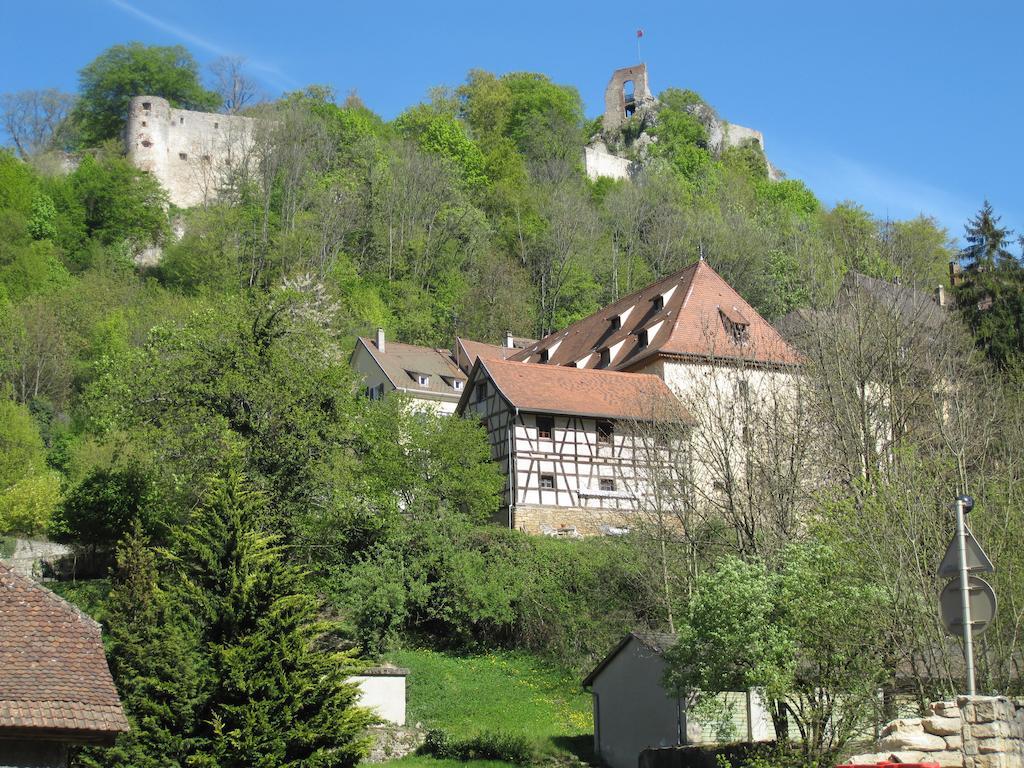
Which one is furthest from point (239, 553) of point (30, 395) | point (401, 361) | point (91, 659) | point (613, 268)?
point (613, 268)

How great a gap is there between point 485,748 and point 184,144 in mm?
59941

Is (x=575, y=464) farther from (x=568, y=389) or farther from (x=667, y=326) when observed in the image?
(x=667, y=326)

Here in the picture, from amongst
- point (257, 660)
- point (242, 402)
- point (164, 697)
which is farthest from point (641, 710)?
point (242, 402)

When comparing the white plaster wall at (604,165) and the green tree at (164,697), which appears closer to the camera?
the green tree at (164,697)

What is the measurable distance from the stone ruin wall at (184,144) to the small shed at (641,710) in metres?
56.1

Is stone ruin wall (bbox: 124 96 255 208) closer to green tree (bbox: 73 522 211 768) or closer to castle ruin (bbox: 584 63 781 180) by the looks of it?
castle ruin (bbox: 584 63 781 180)

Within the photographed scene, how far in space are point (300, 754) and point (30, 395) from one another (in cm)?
3911

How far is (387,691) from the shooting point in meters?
25.2

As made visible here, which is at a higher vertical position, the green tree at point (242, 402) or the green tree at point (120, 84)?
the green tree at point (120, 84)

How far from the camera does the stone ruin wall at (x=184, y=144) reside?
74.7 meters

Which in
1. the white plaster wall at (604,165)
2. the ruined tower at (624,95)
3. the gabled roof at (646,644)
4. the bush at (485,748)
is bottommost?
the bush at (485,748)

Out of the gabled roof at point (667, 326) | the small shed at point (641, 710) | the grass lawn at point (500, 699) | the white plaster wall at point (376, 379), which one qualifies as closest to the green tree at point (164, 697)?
the grass lawn at point (500, 699)

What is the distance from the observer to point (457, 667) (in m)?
28.6

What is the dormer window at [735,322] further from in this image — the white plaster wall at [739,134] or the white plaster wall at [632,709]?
the white plaster wall at [739,134]
